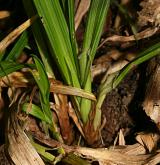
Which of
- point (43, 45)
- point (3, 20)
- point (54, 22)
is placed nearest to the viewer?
point (54, 22)

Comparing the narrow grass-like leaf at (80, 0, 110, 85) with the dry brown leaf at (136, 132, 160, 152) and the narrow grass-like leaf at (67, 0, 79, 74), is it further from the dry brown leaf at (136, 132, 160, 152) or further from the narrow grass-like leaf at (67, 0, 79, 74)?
the dry brown leaf at (136, 132, 160, 152)

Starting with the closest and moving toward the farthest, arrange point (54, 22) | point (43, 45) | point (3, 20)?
point (54, 22) → point (43, 45) → point (3, 20)

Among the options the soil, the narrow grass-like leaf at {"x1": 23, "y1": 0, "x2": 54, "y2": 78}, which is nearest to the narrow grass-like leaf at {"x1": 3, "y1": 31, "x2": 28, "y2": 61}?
the narrow grass-like leaf at {"x1": 23, "y1": 0, "x2": 54, "y2": 78}

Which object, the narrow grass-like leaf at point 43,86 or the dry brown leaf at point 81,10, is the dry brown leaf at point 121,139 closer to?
the narrow grass-like leaf at point 43,86

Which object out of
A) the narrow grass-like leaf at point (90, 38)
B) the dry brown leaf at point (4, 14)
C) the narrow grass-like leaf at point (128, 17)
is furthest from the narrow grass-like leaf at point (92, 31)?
the dry brown leaf at point (4, 14)

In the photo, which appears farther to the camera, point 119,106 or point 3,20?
point 3,20

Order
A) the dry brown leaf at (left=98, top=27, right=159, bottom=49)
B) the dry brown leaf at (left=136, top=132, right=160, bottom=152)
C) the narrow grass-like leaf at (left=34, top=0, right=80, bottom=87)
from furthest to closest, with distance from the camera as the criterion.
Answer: the dry brown leaf at (left=98, top=27, right=159, bottom=49) < the dry brown leaf at (left=136, top=132, right=160, bottom=152) < the narrow grass-like leaf at (left=34, top=0, right=80, bottom=87)

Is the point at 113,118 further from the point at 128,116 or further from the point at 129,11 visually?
the point at 129,11

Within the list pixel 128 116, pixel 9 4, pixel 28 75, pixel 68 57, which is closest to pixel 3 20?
pixel 9 4
